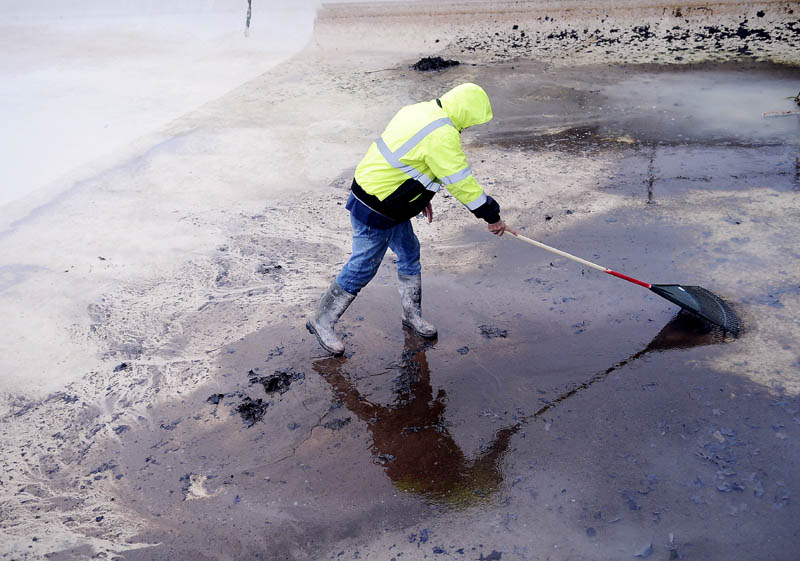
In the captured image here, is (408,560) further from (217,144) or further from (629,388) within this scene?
(217,144)

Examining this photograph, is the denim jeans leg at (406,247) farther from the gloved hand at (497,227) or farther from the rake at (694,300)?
the rake at (694,300)

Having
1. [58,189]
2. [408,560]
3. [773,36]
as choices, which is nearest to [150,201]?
[58,189]

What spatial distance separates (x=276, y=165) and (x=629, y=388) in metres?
4.77

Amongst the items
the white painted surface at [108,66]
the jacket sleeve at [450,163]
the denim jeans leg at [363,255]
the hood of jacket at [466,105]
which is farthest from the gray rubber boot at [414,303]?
the white painted surface at [108,66]

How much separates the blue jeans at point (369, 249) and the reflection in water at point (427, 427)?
56cm

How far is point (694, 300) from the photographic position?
13.9ft

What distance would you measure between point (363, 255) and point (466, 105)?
3.67 feet

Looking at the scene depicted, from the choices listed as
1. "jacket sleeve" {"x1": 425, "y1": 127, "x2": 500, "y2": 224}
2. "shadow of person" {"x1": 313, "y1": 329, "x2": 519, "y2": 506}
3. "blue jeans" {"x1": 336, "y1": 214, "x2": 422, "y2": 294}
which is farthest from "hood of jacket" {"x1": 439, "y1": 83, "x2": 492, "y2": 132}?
"shadow of person" {"x1": 313, "y1": 329, "x2": 519, "y2": 506}

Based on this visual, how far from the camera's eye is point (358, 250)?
4090mm

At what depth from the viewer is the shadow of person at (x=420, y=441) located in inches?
131

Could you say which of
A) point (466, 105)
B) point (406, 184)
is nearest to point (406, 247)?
point (406, 184)

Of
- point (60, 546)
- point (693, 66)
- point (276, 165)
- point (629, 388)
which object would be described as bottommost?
point (60, 546)

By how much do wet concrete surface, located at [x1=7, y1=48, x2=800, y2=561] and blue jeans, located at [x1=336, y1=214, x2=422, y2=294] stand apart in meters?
0.54

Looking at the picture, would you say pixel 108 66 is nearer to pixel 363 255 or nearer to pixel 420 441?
pixel 363 255
